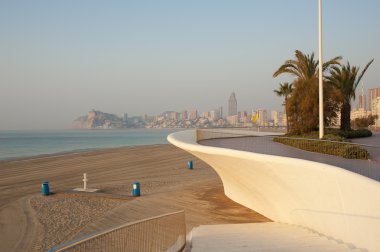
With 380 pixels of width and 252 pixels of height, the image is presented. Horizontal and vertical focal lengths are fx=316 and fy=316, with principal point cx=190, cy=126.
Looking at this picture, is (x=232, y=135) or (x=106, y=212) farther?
(x=232, y=135)

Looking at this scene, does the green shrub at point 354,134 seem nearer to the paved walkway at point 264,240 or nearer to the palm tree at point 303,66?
the palm tree at point 303,66

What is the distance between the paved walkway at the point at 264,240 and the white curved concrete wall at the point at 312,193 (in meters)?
0.37

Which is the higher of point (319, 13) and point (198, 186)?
point (319, 13)

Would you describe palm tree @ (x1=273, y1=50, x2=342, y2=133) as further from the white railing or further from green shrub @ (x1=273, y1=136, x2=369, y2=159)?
the white railing

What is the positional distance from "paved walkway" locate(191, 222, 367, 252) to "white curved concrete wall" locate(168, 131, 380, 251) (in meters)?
0.37

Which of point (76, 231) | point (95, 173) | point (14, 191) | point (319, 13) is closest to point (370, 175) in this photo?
point (76, 231)

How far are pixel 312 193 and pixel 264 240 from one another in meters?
1.83

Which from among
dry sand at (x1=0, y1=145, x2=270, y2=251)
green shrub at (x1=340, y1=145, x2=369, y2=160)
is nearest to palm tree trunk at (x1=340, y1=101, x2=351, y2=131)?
dry sand at (x1=0, y1=145, x2=270, y2=251)

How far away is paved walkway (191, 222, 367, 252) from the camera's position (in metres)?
7.47

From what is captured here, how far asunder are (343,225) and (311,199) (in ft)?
3.90

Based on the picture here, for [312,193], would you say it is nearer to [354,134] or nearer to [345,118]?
[354,134]

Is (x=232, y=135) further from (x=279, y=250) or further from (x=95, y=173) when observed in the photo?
(x=95, y=173)

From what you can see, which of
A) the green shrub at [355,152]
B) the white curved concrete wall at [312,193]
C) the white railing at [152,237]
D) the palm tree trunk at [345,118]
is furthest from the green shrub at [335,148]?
the palm tree trunk at [345,118]

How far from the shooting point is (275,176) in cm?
952
